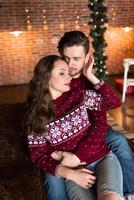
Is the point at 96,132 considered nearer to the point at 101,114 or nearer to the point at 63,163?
the point at 101,114

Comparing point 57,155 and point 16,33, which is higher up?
point 16,33

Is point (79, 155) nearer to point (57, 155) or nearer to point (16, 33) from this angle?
point (57, 155)

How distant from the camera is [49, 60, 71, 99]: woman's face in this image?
1.59m

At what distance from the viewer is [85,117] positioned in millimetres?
1657

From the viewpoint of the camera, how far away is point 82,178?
148cm

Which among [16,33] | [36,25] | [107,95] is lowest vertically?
[107,95]

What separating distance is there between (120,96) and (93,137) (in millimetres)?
3329

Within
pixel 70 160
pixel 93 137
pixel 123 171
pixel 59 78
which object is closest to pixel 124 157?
pixel 123 171

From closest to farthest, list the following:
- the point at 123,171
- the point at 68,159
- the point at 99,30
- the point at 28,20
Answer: the point at 68,159, the point at 123,171, the point at 99,30, the point at 28,20

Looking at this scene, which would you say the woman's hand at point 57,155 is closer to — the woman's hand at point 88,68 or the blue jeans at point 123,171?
the blue jeans at point 123,171

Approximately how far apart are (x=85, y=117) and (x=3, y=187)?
596 mm

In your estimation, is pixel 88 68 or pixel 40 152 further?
pixel 88 68

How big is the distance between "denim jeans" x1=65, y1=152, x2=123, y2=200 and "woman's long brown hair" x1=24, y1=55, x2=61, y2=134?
339mm

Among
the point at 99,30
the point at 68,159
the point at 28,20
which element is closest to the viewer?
the point at 68,159
